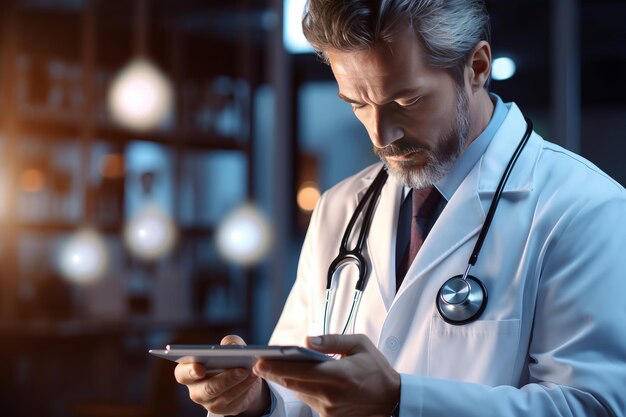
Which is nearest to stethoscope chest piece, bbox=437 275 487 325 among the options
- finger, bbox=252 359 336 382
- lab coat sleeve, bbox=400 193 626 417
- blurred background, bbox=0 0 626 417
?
lab coat sleeve, bbox=400 193 626 417

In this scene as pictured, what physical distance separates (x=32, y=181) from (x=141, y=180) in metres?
0.64

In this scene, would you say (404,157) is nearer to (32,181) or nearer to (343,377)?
(343,377)

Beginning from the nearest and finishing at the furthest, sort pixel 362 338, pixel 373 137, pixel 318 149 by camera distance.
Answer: pixel 362 338 < pixel 373 137 < pixel 318 149

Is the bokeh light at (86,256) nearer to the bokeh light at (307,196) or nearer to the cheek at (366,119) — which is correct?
the bokeh light at (307,196)

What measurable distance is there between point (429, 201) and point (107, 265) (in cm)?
328

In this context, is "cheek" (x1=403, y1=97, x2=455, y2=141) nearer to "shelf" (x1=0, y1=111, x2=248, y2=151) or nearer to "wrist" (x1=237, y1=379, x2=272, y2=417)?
"wrist" (x1=237, y1=379, x2=272, y2=417)

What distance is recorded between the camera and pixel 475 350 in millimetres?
1340

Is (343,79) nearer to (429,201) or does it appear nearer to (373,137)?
(373,137)

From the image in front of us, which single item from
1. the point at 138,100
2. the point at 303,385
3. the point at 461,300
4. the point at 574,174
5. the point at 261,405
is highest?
the point at 138,100

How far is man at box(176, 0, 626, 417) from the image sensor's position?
3.98 ft

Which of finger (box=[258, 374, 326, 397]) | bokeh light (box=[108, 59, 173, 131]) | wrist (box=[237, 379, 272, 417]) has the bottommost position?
wrist (box=[237, 379, 272, 417])

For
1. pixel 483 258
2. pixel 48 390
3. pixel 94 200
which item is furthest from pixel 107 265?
pixel 483 258

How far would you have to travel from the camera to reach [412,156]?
1.48 metres

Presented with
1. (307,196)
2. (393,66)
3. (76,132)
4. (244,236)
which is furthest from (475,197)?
(76,132)
